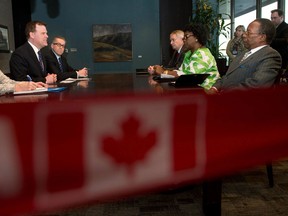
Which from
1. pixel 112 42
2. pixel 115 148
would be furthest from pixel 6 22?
pixel 115 148

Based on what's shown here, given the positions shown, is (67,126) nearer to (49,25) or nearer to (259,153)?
(259,153)

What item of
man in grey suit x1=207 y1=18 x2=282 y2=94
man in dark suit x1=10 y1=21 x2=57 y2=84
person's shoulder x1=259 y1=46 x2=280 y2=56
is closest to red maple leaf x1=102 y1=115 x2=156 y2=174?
man in grey suit x1=207 y1=18 x2=282 y2=94

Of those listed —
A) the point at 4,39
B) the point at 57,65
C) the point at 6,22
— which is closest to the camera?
the point at 57,65

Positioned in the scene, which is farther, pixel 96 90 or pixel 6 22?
pixel 6 22

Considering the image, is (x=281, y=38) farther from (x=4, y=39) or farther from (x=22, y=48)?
(x=4, y=39)

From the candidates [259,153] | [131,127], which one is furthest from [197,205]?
[131,127]

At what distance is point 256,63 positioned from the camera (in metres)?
2.26

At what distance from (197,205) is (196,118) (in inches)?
64.0

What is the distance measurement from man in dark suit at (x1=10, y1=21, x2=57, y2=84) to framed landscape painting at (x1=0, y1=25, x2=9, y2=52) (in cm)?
499

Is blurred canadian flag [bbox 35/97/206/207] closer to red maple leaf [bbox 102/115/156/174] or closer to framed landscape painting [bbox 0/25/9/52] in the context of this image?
red maple leaf [bbox 102/115/156/174]

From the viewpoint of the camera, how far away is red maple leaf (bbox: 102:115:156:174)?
0.56 meters

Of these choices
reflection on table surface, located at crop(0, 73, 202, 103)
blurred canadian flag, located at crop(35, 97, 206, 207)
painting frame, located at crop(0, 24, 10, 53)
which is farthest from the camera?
painting frame, located at crop(0, 24, 10, 53)

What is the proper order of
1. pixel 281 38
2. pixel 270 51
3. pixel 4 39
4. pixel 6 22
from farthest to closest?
1. pixel 6 22
2. pixel 4 39
3. pixel 281 38
4. pixel 270 51

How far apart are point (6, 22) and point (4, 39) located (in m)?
0.56
